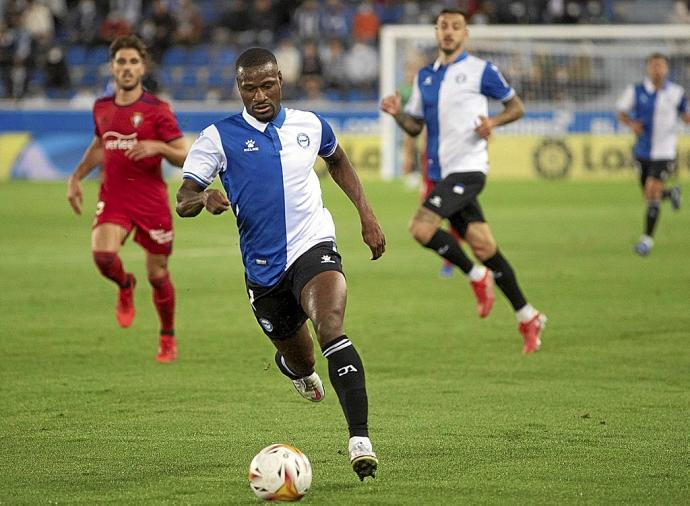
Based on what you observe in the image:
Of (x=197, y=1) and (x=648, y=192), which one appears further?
(x=197, y=1)

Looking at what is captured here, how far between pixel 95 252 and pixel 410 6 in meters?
25.0

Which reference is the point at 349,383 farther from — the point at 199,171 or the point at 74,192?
the point at 74,192

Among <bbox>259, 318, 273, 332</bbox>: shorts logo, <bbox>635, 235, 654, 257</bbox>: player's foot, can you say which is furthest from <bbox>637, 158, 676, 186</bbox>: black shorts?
<bbox>259, 318, 273, 332</bbox>: shorts logo

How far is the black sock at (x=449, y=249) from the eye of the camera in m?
11.8

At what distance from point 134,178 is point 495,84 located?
3.19m

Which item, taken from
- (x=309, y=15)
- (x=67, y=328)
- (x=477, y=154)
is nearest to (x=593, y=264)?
(x=477, y=154)

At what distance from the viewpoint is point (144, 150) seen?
10.1 metres

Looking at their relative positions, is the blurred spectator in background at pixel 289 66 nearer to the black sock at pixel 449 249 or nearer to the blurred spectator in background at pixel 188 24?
the blurred spectator in background at pixel 188 24

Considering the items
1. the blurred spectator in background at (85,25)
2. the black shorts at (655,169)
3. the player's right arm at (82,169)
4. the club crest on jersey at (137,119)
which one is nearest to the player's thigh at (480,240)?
the club crest on jersey at (137,119)

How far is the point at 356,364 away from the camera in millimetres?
6551

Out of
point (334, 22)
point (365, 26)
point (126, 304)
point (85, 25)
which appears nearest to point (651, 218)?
point (126, 304)

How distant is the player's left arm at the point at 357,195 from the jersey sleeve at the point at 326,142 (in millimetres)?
35

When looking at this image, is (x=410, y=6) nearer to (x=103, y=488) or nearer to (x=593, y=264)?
(x=593, y=264)

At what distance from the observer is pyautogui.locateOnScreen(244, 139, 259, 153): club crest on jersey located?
7027 mm
